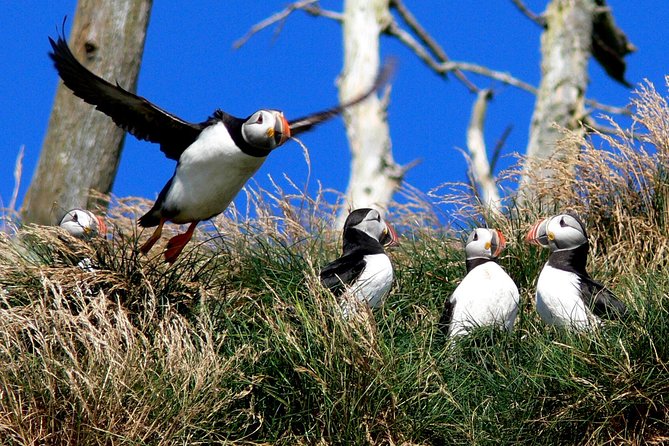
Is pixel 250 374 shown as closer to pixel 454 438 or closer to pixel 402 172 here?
pixel 454 438

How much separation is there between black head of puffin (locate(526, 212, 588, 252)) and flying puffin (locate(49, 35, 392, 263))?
1.37 metres

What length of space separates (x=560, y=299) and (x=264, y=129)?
1.88 m

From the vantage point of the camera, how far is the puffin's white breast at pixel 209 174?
22.5 feet

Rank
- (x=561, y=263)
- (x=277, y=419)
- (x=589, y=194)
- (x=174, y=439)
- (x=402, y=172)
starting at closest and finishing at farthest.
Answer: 1. (x=174, y=439)
2. (x=277, y=419)
3. (x=561, y=263)
4. (x=589, y=194)
5. (x=402, y=172)

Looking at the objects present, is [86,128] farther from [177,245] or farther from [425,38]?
[425,38]

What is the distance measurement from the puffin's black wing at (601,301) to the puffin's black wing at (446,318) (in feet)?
2.35

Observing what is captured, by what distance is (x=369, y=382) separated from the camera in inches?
222

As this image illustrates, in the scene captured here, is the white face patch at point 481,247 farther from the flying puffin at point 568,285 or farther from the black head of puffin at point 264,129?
the black head of puffin at point 264,129

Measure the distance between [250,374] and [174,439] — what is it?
1.87 ft

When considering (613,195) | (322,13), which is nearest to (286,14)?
(322,13)

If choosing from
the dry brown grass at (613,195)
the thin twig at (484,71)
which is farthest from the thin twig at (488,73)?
the dry brown grass at (613,195)

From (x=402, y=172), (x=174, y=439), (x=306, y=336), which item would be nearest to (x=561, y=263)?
(x=306, y=336)

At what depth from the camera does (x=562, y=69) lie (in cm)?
1403

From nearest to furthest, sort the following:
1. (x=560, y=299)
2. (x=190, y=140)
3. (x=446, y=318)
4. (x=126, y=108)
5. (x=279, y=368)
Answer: (x=279, y=368) → (x=560, y=299) → (x=446, y=318) → (x=126, y=108) → (x=190, y=140)
